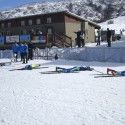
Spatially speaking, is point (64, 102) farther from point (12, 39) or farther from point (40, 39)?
point (12, 39)

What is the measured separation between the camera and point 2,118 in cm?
1007

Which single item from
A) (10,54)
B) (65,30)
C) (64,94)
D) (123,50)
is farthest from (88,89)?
(65,30)

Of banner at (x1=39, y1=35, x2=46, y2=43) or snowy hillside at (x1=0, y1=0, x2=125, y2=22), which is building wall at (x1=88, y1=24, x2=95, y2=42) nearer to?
banner at (x1=39, y1=35, x2=46, y2=43)

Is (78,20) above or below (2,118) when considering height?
above

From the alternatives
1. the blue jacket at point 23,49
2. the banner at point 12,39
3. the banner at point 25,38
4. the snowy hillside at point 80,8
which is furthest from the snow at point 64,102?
the snowy hillside at point 80,8

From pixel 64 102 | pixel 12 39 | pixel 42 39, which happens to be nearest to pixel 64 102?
pixel 64 102

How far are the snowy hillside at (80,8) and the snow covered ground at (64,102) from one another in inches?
4912

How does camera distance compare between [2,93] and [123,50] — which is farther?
[123,50]

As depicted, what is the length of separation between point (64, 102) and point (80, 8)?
470 ft

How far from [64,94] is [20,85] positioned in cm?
350

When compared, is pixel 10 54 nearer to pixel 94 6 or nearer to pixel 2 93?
pixel 2 93

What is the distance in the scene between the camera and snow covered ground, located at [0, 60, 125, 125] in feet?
32.1

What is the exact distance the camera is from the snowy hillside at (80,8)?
14700 cm

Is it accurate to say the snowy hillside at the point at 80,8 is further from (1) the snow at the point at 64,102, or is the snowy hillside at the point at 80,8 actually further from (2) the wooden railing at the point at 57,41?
(1) the snow at the point at 64,102
